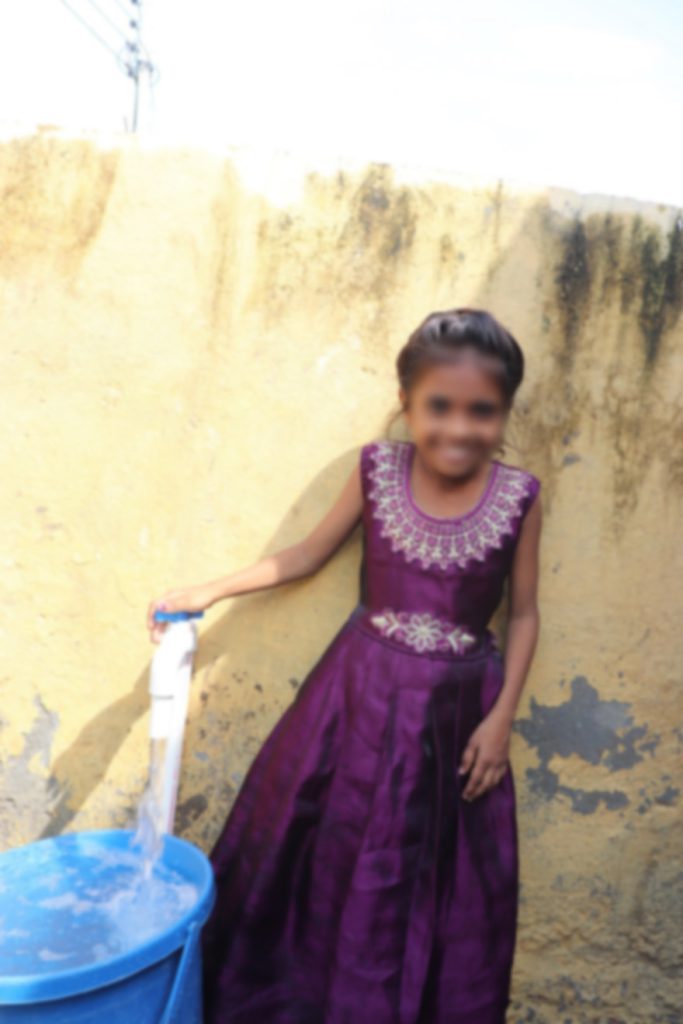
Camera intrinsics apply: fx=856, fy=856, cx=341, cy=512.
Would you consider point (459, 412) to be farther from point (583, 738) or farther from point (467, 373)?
point (583, 738)

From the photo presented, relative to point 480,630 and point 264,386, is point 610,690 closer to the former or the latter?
point 480,630

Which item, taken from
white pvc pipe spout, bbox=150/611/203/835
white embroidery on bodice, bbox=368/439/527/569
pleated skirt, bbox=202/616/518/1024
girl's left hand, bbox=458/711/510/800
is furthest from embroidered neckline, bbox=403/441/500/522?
white pvc pipe spout, bbox=150/611/203/835

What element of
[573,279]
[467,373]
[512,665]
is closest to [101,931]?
[512,665]

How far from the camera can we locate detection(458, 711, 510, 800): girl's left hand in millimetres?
1648

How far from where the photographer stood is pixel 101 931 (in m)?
1.46

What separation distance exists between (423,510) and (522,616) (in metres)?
0.29

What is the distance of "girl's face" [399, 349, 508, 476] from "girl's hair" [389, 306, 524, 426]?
15 millimetres

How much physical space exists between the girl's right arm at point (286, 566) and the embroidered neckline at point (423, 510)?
101 millimetres

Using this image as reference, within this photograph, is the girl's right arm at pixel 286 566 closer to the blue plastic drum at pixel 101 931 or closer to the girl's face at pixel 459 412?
the girl's face at pixel 459 412

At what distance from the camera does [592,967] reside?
6.15 ft

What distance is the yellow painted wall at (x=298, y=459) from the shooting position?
1.77 meters

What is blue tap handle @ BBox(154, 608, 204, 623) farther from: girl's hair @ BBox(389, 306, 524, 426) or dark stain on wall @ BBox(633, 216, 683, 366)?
Result: dark stain on wall @ BBox(633, 216, 683, 366)

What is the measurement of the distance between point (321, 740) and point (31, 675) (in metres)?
0.66

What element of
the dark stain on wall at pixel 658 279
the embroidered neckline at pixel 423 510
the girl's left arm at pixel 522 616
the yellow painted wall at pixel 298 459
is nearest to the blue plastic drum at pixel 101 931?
the yellow painted wall at pixel 298 459
